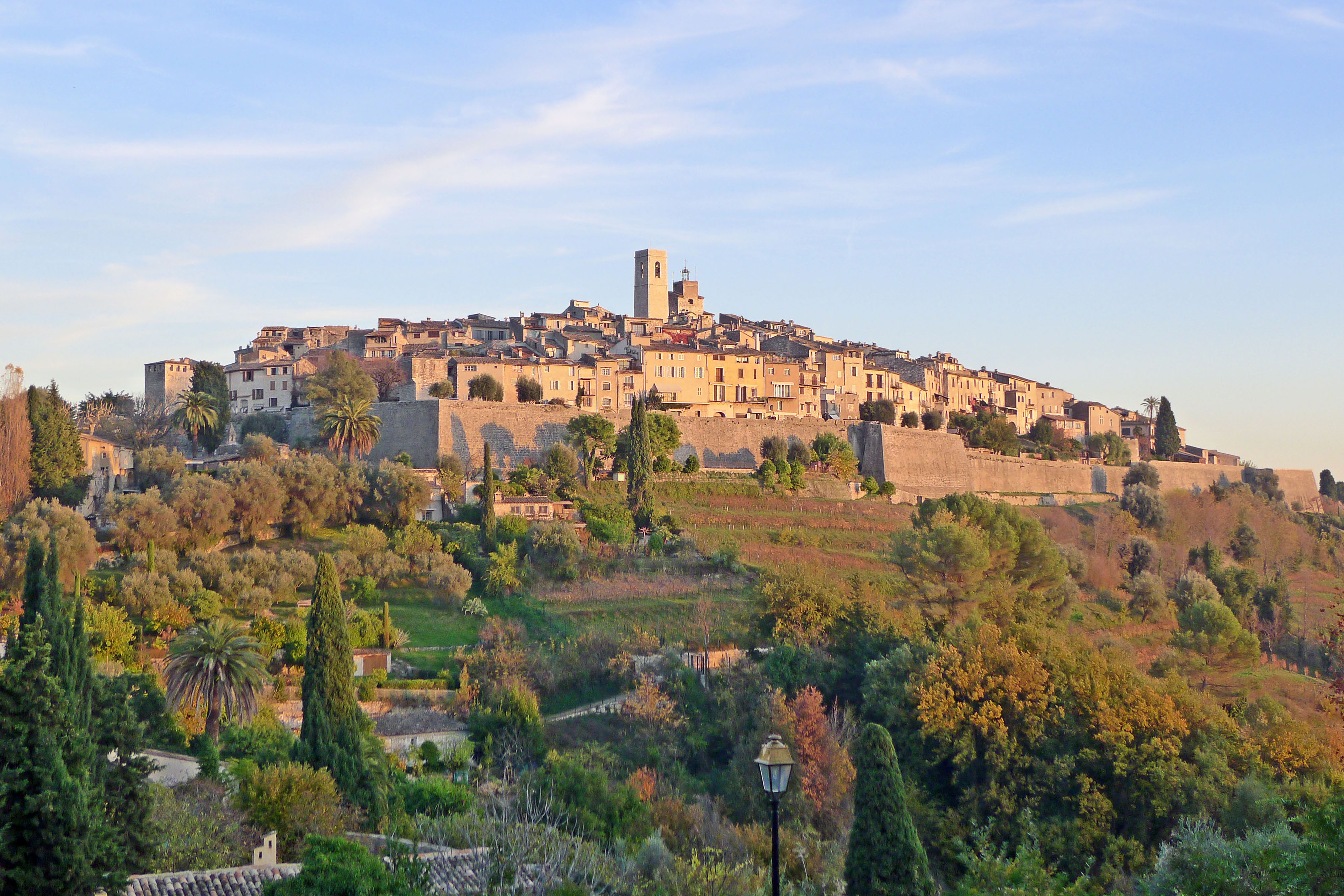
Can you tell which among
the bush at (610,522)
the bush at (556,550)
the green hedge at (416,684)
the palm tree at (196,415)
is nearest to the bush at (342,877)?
the green hedge at (416,684)

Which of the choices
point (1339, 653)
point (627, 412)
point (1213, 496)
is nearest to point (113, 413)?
point (627, 412)

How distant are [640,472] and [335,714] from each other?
88.3ft

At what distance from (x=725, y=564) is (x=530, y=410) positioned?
54.2 ft

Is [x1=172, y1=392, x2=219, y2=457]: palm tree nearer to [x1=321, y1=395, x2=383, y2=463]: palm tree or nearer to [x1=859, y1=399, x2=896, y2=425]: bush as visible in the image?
[x1=321, y1=395, x2=383, y2=463]: palm tree

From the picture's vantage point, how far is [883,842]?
16.4m

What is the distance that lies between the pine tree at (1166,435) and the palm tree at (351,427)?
53049 millimetres

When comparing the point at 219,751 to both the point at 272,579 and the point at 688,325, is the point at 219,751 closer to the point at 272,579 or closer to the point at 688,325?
the point at 272,579

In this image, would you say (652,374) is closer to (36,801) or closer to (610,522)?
(610,522)

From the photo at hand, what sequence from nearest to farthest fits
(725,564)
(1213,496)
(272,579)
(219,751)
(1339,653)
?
(219,751) < (1339,653) < (272,579) < (725,564) < (1213,496)

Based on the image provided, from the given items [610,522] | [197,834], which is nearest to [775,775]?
[197,834]

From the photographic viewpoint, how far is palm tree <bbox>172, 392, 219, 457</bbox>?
2004 inches

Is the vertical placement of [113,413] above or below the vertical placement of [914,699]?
above

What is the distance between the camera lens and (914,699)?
2586 centimetres

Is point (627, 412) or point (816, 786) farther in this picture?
point (627, 412)
